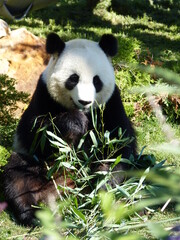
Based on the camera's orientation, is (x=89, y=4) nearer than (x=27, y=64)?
No

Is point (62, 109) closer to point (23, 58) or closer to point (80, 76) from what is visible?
point (80, 76)

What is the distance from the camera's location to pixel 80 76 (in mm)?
3445

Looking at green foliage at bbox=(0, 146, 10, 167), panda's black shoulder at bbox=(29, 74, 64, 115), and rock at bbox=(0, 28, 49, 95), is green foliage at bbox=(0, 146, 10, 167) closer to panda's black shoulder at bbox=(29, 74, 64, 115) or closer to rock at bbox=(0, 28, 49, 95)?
panda's black shoulder at bbox=(29, 74, 64, 115)

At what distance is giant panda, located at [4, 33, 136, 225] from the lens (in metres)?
3.48

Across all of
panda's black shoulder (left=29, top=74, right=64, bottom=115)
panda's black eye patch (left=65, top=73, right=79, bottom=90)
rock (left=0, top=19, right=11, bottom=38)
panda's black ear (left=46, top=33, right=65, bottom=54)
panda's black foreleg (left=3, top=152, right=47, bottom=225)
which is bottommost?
panda's black foreleg (left=3, top=152, right=47, bottom=225)

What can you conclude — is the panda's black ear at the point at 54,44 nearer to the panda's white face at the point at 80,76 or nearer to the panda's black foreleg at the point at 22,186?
the panda's white face at the point at 80,76

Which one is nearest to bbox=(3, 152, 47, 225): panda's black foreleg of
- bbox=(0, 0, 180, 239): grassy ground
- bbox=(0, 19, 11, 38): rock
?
bbox=(0, 0, 180, 239): grassy ground

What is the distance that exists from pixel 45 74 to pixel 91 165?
0.83 meters

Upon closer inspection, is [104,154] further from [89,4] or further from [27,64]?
[89,4]

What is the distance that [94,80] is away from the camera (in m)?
3.50

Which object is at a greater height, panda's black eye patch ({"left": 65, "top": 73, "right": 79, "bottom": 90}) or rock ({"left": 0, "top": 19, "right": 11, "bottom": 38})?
panda's black eye patch ({"left": 65, "top": 73, "right": 79, "bottom": 90})

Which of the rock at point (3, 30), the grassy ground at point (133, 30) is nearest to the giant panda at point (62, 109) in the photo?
the grassy ground at point (133, 30)

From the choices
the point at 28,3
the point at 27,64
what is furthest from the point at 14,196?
the point at 28,3

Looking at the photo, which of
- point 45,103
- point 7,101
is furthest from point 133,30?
point 45,103
